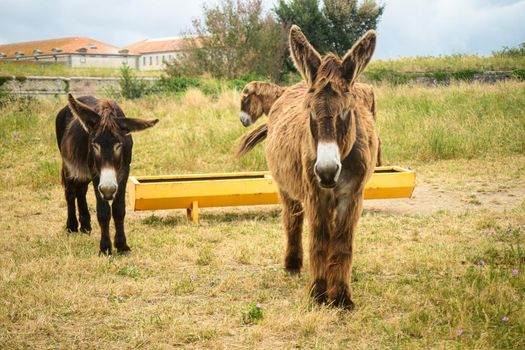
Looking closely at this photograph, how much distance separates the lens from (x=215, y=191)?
7.06 meters

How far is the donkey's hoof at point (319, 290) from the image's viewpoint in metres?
4.03

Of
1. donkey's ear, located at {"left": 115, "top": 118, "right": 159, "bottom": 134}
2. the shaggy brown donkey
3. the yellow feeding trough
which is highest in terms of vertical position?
the shaggy brown donkey

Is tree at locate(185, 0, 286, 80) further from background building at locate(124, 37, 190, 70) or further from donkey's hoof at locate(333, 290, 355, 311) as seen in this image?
background building at locate(124, 37, 190, 70)

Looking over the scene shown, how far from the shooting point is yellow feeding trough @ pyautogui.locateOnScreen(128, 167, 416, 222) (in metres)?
6.77

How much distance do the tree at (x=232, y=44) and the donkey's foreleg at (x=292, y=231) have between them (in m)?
20.4

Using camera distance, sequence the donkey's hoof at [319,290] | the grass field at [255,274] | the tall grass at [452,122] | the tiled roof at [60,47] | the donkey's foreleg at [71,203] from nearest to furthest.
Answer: the grass field at [255,274]
the donkey's hoof at [319,290]
the donkey's foreleg at [71,203]
the tall grass at [452,122]
the tiled roof at [60,47]

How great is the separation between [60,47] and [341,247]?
5622 centimetres

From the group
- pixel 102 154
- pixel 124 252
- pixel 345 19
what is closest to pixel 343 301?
pixel 102 154

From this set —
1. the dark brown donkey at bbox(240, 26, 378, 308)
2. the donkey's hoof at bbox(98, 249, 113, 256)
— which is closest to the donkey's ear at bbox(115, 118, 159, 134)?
the donkey's hoof at bbox(98, 249, 113, 256)

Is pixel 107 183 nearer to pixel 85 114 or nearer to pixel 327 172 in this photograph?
pixel 85 114

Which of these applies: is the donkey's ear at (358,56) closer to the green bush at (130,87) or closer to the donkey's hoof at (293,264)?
the donkey's hoof at (293,264)

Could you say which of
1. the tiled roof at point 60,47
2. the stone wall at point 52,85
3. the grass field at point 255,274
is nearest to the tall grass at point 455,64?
the stone wall at point 52,85

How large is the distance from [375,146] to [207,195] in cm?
339

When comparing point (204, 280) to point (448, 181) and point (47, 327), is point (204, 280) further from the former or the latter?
point (448, 181)
